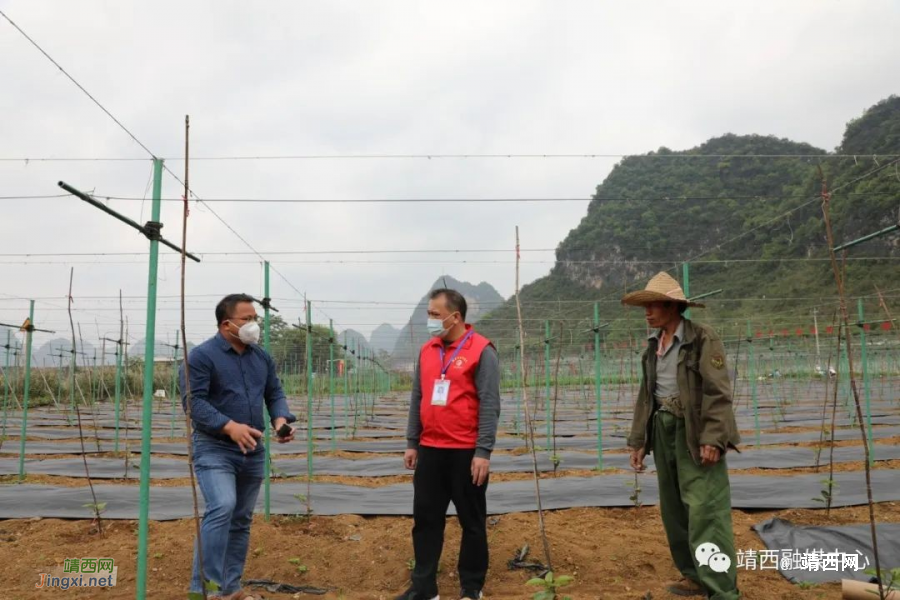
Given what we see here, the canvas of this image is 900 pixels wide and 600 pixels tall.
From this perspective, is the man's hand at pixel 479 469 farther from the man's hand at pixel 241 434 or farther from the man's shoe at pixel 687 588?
the man's shoe at pixel 687 588

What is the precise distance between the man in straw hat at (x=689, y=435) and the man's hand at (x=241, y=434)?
1.75 metres

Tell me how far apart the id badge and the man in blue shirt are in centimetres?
66

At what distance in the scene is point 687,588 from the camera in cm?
288

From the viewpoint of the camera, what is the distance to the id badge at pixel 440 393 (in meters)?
2.79

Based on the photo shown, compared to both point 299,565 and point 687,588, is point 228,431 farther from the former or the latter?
point 687,588

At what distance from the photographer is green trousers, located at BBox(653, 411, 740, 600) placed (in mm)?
2592

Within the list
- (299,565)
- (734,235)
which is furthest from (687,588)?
(734,235)

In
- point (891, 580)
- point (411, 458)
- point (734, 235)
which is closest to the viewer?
point (891, 580)

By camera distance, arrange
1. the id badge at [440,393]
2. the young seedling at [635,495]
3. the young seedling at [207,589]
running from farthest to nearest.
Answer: the young seedling at [635,495], the id badge at [440,393], the young seedling at [207,589]

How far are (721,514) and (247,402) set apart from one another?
2060mm

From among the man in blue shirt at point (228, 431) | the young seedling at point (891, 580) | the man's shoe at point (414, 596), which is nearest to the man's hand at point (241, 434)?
the man in blue shirt at point (228, 431)

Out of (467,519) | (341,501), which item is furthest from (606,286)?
(467,519)

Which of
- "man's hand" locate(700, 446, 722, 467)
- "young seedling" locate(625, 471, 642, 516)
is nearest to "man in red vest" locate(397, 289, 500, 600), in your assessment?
"man's hand" locate(700, 446, 722, 467)

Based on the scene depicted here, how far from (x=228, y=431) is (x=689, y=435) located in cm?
190
